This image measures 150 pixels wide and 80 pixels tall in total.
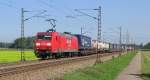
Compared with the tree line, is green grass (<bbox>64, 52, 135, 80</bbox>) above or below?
below

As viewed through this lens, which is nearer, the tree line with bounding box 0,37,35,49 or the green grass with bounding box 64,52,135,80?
the green grass with bounding box 64,52,135,80

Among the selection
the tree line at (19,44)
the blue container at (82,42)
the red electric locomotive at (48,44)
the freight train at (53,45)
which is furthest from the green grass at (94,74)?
the tree line at (19,44)

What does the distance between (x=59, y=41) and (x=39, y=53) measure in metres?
4.26

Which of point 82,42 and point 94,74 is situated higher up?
point 82,42

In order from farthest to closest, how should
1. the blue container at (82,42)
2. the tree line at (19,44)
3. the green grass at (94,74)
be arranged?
the tree line at (19,44) < the blue container at (82,42) < the green grass at (94,74)

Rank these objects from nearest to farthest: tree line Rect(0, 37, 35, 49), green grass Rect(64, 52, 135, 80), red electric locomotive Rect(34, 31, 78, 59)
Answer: green grass Rect(64, 52, 135, 80), red electric locomotive Rect(34, 31, 78, 59), tree line Rect(0, 37, 35, 49)

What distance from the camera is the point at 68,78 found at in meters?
24.4

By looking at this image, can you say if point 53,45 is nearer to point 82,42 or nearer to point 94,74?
point 82,42

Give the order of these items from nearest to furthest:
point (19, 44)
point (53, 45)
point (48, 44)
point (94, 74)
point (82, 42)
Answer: point (94, 74) → point (48, 44) → point (53, 45) → point (82, 42) → point (19, 44)

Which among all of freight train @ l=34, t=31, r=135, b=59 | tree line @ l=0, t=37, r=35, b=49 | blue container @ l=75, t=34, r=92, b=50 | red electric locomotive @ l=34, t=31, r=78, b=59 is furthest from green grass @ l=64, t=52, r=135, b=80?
tree line @ l=0, t=37, r=35, b=49

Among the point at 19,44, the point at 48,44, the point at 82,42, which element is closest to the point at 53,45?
the point at 48,44

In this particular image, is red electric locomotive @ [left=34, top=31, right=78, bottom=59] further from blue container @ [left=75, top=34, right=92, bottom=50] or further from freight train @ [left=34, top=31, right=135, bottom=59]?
blue container @ [left=75, top=34, right=92, bottom=50]

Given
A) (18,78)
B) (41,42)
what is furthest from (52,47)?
(18,78)

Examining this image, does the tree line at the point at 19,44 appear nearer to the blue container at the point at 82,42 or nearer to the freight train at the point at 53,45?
the blue container at the point at 82,42
